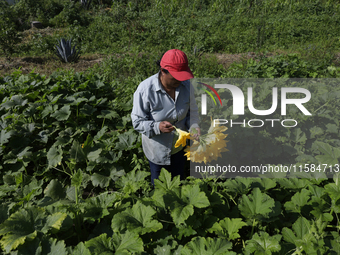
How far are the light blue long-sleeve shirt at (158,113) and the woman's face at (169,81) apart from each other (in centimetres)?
5

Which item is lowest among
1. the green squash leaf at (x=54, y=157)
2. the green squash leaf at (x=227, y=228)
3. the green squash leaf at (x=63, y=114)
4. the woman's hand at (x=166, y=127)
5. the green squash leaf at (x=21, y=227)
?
the green squash leaf at (x=54, y=157)

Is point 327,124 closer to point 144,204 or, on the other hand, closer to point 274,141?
point 274,141

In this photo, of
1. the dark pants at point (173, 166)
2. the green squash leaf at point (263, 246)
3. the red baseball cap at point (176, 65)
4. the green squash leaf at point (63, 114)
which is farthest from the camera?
the green squash leaf at point (63, 114)

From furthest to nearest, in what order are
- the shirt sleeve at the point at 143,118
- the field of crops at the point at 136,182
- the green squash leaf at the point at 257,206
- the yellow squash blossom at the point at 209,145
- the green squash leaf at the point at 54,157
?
the green squash leaf at the point at 54,157
the shirt sleeve at the point at 143,118
the yellow squash blossom at the point at 209,145
the green squash leaf at the point at 257,206
the field of crops at the point at 136,182

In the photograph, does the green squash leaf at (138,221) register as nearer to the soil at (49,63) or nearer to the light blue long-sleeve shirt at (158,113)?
the light blue long-sleeve shirt at (158,113)

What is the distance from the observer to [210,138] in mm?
1823

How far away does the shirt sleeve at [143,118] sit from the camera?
7.79 ft

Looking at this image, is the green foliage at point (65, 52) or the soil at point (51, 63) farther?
the green foliage at point (65, 52)

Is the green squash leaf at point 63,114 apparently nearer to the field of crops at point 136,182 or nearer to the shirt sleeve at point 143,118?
the field of crops at point 136,182

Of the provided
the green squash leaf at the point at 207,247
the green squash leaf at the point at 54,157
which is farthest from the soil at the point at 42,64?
the green squash leaf at the point at 207,247

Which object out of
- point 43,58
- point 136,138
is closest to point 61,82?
point 136,138

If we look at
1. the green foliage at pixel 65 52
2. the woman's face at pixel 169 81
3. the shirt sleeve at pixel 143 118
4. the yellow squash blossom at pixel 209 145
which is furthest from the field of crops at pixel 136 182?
the green foliage at pixel 65 52

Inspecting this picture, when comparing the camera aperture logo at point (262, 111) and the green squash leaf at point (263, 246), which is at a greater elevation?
the green squash leaf at point (263, 246)

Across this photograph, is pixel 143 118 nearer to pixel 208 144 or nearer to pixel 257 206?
pixel 208 144
